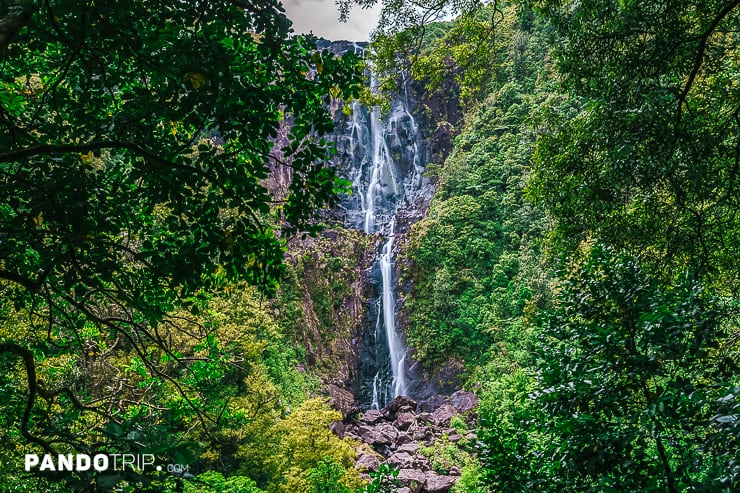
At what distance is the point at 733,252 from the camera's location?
4281 millimetres

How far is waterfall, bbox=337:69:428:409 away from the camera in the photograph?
23344 mm

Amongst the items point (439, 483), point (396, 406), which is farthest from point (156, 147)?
point (396, 406)

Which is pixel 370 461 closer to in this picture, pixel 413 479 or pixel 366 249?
pixel 413 479

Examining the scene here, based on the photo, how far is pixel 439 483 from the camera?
1247 centimetres

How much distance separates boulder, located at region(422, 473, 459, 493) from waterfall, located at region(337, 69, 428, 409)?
9.77 meters

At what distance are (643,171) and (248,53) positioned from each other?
371 centimetres

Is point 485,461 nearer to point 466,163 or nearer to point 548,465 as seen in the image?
point 548,465

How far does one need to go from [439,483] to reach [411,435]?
12.1 ft

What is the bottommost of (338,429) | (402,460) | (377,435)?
(402,460)

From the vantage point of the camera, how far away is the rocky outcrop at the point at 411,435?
41.9ft

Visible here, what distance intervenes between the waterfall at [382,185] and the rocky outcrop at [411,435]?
4.46 meters

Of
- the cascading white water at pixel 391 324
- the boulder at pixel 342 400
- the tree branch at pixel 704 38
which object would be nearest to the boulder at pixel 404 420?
the boulder at pixel 342 400

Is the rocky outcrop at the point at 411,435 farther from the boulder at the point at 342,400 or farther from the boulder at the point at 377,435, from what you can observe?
the boulder at the point at 342,400

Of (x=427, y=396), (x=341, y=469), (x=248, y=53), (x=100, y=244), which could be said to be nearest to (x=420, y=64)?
(x=248, y=53)
